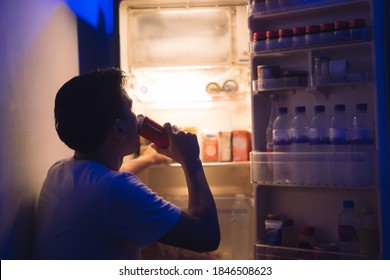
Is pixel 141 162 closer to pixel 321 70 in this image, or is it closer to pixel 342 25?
pixel 321 70

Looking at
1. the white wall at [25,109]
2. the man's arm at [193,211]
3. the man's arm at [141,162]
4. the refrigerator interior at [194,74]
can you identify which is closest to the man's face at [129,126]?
the man's arm at [193,211]

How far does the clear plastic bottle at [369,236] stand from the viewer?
70.1 inches

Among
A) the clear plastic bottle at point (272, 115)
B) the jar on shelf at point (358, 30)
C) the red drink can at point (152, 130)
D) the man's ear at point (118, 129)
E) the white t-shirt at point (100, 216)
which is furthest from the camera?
the clear plastic bottle at point (272, 115)

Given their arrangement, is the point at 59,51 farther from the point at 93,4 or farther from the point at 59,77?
the point at 93,4

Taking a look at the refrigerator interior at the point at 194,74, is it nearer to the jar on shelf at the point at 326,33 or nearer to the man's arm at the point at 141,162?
the man's arm at the point at 141,162

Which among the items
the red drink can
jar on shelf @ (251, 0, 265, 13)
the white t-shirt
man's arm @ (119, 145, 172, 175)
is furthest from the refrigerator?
the white t-shirt

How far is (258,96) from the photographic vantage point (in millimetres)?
2035

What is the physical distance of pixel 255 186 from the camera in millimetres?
1991

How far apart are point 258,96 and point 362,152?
481 mm

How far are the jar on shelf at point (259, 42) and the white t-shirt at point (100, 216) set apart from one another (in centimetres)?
93

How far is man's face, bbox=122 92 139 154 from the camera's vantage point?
4.22ft

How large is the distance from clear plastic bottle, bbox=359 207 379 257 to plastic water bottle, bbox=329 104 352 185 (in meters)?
0.14
